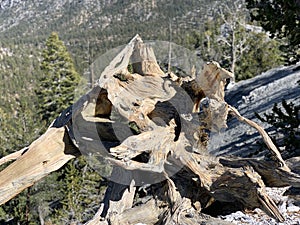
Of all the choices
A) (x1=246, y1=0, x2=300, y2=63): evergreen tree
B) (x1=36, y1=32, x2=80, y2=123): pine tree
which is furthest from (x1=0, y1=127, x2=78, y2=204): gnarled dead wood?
(x1=36, y1=32, x2=80, y2=123): pine tree

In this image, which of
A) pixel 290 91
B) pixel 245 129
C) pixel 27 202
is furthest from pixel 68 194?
pixel 290 91

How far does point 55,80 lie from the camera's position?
130 ft

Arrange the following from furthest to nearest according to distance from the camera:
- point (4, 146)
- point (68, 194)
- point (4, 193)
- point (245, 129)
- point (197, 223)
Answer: point (4, 146) < point (68, 194) < point (245, 129) < point (197, 223) < point (4, 193)

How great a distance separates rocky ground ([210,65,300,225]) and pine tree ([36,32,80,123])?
56.5 feet

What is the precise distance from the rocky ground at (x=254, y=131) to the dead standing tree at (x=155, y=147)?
0.33 meters

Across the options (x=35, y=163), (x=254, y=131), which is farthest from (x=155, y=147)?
(x=254, y=131)

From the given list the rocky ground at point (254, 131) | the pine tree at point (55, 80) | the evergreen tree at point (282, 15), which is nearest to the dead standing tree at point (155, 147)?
the rocky ground at point (254, 131)

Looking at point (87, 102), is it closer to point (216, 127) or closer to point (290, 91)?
point (216, 127)

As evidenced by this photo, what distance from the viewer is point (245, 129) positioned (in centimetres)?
1688

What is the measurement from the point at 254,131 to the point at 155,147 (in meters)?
11.4

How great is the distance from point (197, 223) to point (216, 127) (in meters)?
1.40

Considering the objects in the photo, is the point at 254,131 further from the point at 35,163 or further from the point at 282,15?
the point at 35,163

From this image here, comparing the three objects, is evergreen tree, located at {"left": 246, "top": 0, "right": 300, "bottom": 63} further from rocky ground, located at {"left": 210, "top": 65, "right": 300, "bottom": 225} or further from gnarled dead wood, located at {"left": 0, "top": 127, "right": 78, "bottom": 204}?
gnarled dead wood, located at {"left": 0, "top": 127, "right": 78, "bottom": 204}

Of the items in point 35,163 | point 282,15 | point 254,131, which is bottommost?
point 254,131
